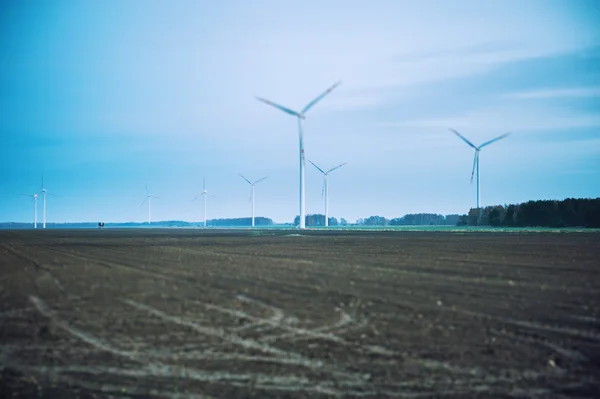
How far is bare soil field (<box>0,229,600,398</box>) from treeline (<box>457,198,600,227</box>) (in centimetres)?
7919

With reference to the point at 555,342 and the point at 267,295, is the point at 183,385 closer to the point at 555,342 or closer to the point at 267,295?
the point at 555,342

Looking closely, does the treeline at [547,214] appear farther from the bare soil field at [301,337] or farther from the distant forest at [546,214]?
the bare soil field at [301,337]

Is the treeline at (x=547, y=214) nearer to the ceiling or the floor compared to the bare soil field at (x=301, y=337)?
nearer to the ceiling

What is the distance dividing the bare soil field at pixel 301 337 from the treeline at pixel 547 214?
79.2 metres

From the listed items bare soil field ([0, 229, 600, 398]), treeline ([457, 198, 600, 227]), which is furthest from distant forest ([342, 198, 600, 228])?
bare soil field ([0, 229, 600, 398])

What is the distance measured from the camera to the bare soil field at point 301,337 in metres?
5.48

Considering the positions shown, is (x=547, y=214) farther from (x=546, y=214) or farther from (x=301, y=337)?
(x=301, y=337)

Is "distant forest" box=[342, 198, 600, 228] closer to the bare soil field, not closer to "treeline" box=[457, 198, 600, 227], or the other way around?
"treeline" box=[457, 198, 600, 227]

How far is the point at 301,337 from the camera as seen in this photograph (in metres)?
7.54

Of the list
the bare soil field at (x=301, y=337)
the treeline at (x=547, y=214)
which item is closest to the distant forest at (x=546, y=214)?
the treeline at (x=547, y=214)

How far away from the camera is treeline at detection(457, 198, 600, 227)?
8588 centimetres

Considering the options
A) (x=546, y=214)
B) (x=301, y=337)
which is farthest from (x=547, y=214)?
(x=301, y=337)

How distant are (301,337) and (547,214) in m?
94.5

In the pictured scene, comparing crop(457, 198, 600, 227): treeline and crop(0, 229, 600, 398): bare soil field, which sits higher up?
crop(457, 198, 600, 227): treeline
